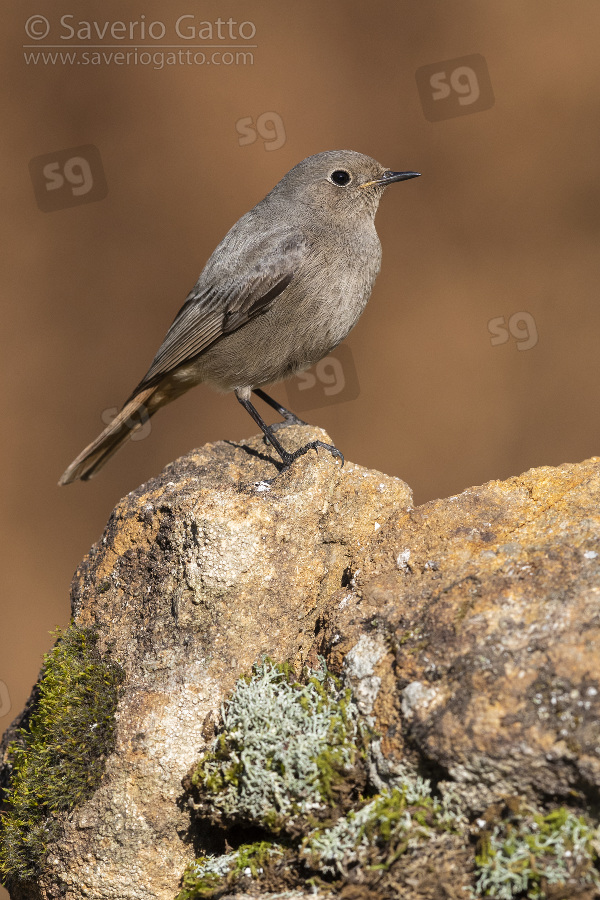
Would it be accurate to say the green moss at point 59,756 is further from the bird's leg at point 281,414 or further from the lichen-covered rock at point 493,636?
the bird's leg at point 281,414

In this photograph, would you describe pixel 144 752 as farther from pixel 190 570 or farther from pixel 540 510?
pixel 540 510

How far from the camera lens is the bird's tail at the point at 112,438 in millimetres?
5930

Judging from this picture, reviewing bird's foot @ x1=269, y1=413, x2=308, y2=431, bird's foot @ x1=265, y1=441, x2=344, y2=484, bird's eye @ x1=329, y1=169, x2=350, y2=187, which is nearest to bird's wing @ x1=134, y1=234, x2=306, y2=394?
bird's eye @ x1=329, y1=169, x2=350, y2=187

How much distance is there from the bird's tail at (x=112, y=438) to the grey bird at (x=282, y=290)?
1cm

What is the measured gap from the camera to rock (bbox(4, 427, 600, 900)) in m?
2.64

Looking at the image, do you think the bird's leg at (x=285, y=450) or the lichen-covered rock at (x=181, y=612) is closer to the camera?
the lichen-covered rock at (x=181, y=612)

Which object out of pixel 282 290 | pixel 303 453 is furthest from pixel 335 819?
pixel 282 290

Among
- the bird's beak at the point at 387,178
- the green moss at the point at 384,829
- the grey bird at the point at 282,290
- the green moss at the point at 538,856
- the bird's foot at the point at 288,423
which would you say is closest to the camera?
the green moss at the point at 538,856

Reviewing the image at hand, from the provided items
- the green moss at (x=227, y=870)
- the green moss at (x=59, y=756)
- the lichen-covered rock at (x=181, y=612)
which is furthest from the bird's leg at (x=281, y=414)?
the green moss at (x=227, y=870)

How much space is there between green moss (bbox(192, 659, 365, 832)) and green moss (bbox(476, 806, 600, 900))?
0.62 metres

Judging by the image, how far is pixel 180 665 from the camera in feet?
11.9

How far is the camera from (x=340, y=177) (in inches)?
223

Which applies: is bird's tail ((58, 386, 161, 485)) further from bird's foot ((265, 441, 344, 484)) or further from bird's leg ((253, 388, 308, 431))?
bird's foot ((265, 441, 344, 484))

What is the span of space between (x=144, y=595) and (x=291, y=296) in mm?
2338
